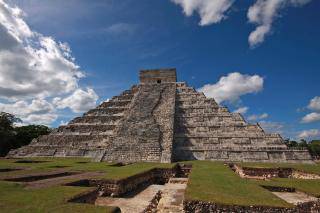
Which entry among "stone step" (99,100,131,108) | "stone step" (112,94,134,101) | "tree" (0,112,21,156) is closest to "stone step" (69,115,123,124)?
"stone step" (99,100,131,108)

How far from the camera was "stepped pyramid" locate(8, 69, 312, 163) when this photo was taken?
77.6 ft

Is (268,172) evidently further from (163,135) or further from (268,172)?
(163,135)

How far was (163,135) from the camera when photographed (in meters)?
25.1

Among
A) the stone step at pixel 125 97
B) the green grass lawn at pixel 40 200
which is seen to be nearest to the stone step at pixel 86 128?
the stone step at pixel 125 97

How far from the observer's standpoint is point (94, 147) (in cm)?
2683

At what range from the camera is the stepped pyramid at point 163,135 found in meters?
23.6

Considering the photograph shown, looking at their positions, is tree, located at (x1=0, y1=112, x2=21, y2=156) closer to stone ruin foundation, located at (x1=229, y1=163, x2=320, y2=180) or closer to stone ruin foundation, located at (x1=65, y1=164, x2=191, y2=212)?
stone ruin foundation, located at (x1=65, y1=164, x2=191, y2=212)

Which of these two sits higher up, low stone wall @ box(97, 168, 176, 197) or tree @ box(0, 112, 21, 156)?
tree @ box(0, 112, 21, 156)

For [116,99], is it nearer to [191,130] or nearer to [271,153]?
[191,130]

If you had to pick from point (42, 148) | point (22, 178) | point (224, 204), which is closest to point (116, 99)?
point (42, 148)

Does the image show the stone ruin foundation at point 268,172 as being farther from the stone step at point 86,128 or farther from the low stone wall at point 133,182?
the stone step at point 86,128

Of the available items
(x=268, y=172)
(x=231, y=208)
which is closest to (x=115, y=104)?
(x=268, y=172)

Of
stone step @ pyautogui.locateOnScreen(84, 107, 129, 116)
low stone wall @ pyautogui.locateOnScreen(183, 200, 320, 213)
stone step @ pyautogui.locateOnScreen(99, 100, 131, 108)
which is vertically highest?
stone step @ pyautogui.locateOnScreen(99, 100, 131, 108)

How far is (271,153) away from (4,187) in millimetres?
21343
